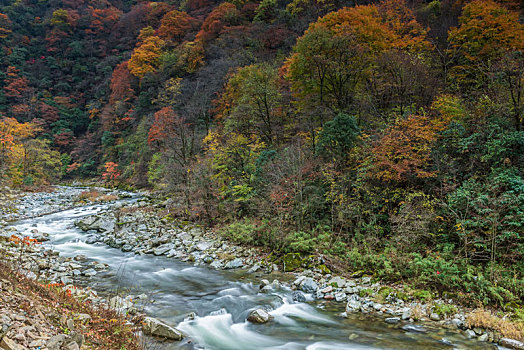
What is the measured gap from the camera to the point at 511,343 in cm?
542

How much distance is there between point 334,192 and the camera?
11.1 meters

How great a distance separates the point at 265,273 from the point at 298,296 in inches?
83.4

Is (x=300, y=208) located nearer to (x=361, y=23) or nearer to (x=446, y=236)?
(x=446, y=236)

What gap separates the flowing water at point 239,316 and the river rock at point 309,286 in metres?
0.43

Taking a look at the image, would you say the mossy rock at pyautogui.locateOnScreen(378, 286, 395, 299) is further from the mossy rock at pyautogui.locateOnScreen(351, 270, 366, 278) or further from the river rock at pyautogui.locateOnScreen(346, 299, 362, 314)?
the mossy rock at pyautogui.locateOnScreen(351, 270, 366, 278)

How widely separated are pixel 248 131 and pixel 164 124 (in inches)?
467

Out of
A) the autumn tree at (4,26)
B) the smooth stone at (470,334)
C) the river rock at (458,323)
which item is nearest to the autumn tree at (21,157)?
the river rock at (458,323)

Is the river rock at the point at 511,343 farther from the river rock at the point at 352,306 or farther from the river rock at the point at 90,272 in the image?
the river rock at the point at 90,272

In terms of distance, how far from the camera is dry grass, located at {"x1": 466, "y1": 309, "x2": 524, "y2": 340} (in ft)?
18.3

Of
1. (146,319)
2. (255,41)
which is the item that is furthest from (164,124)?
(146,319)

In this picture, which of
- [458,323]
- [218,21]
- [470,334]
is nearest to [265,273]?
[458,323]

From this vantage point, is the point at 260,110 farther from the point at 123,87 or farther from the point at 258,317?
the point at 123,87

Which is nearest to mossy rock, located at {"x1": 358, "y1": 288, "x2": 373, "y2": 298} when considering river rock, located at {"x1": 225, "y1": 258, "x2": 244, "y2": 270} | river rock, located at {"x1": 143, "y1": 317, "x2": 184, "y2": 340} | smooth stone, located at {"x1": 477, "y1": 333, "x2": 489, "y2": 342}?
smooth stone, located at {"x1": 477, "y1": 333, "x2": 489, "y2": 342}

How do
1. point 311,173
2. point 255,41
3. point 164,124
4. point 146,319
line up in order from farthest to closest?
point 255,41 → point 164,124 → point 311,173 → point 146,319
